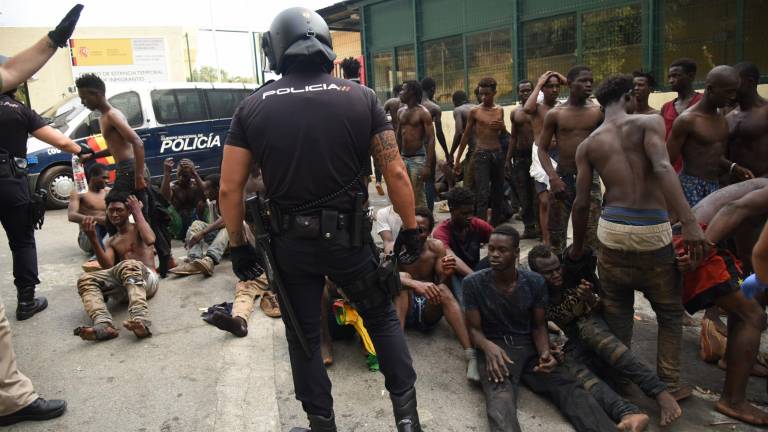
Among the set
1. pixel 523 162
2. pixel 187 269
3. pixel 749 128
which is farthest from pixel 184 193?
pixel 749 128

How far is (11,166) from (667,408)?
4485 mm

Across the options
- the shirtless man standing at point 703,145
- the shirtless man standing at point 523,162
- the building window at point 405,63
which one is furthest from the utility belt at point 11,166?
the building window at point 405,63

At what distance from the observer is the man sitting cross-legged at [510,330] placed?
10.3 feet

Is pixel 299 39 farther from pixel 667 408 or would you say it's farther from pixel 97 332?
pixel 97 332

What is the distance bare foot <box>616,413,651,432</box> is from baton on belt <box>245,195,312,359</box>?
160 centimetres

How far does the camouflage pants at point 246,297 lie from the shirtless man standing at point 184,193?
2.06 m

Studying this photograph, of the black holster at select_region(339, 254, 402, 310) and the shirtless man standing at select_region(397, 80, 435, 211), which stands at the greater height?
the shirtless man standing at select_region(397, 80, 435, 211)

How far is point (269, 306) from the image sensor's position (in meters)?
4.55

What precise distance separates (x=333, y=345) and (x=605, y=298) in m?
1.79

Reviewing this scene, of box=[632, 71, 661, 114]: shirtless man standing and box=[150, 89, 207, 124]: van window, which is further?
box=[150, 89, 207, 124]: van window

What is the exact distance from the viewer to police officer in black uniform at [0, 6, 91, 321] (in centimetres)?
413

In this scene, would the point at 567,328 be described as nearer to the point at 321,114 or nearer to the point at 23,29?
the point at 321,114

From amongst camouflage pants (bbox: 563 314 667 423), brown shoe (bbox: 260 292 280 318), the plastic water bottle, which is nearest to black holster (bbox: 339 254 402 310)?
camouflage pants (bbox: 563 314 667 423)

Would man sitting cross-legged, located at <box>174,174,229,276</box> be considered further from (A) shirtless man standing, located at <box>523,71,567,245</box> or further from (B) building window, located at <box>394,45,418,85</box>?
(B) building window, located at <box>394,45,418,85</box>
